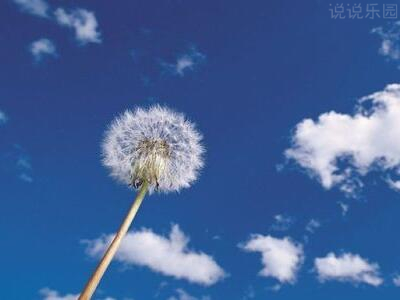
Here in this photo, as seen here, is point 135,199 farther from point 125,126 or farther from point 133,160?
point 125,126

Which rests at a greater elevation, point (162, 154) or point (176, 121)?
point (176, 121)

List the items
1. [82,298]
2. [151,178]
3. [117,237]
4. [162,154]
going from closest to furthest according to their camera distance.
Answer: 1. [82,298]
2. [117,237]
3. [151,178]
4. [162,154]

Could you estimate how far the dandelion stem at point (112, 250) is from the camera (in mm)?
17422

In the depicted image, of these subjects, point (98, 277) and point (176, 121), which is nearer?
point (98, 277)

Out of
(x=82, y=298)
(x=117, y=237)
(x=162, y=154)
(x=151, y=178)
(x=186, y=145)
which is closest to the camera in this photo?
(x=82, y=298)

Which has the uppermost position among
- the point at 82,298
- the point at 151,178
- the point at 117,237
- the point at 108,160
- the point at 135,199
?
the point at 108,160

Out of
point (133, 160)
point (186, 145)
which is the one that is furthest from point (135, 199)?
point (186, 145)

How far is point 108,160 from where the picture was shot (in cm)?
2445

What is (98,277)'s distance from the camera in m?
17.8

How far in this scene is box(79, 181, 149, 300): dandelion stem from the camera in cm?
1742

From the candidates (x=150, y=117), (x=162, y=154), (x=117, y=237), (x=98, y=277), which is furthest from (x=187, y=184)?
(x=98, y=277)

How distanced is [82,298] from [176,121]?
399 inches

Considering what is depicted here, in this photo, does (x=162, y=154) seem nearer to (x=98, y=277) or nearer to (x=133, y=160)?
(x=133, y=160)

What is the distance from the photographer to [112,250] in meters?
18.9
